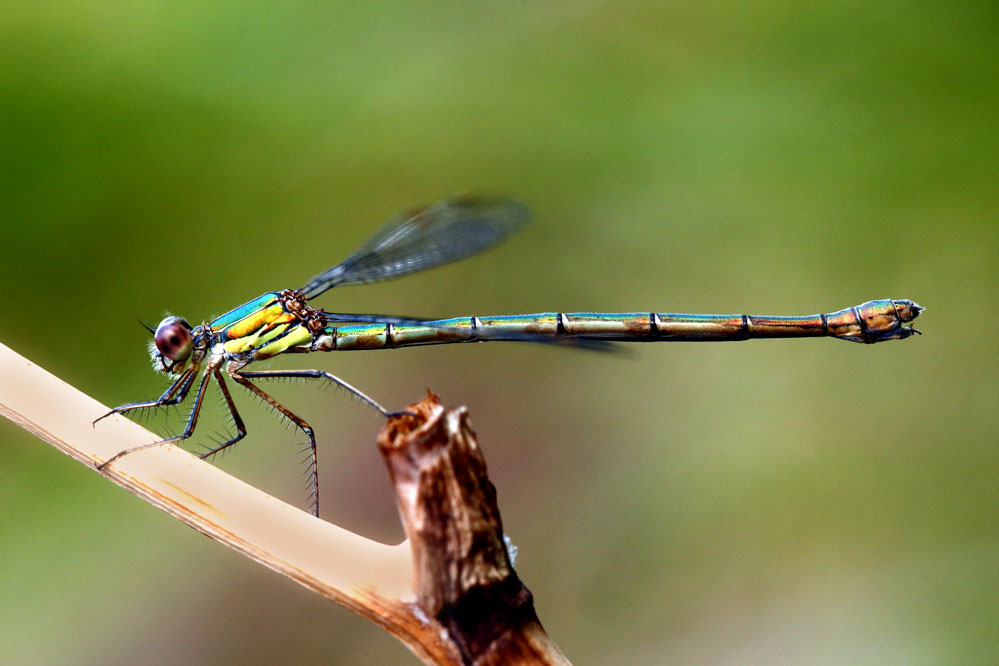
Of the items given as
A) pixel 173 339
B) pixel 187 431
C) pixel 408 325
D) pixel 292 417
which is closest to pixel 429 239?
pixel 408 325

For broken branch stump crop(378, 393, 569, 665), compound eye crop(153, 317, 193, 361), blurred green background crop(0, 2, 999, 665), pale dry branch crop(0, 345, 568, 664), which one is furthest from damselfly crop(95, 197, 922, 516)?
broken branch stump crop(378, 393, 569, 665)

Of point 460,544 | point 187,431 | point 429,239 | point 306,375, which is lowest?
point 460,544

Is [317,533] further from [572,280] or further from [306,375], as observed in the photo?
[572,280]

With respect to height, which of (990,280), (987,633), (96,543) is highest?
(990,280)

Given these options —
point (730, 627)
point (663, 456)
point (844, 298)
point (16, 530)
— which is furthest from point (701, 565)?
point (16, 530)

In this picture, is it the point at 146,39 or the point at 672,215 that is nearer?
the point at 146,39

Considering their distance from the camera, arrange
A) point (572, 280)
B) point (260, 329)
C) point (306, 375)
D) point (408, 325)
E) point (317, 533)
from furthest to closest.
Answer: point (572, 280), point (408, 325), point (260, 329), point (306, 375), point (317, 533)

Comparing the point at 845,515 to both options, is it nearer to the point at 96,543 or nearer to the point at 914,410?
the point at 914,410

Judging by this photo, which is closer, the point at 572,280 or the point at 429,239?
the point at 429,239
